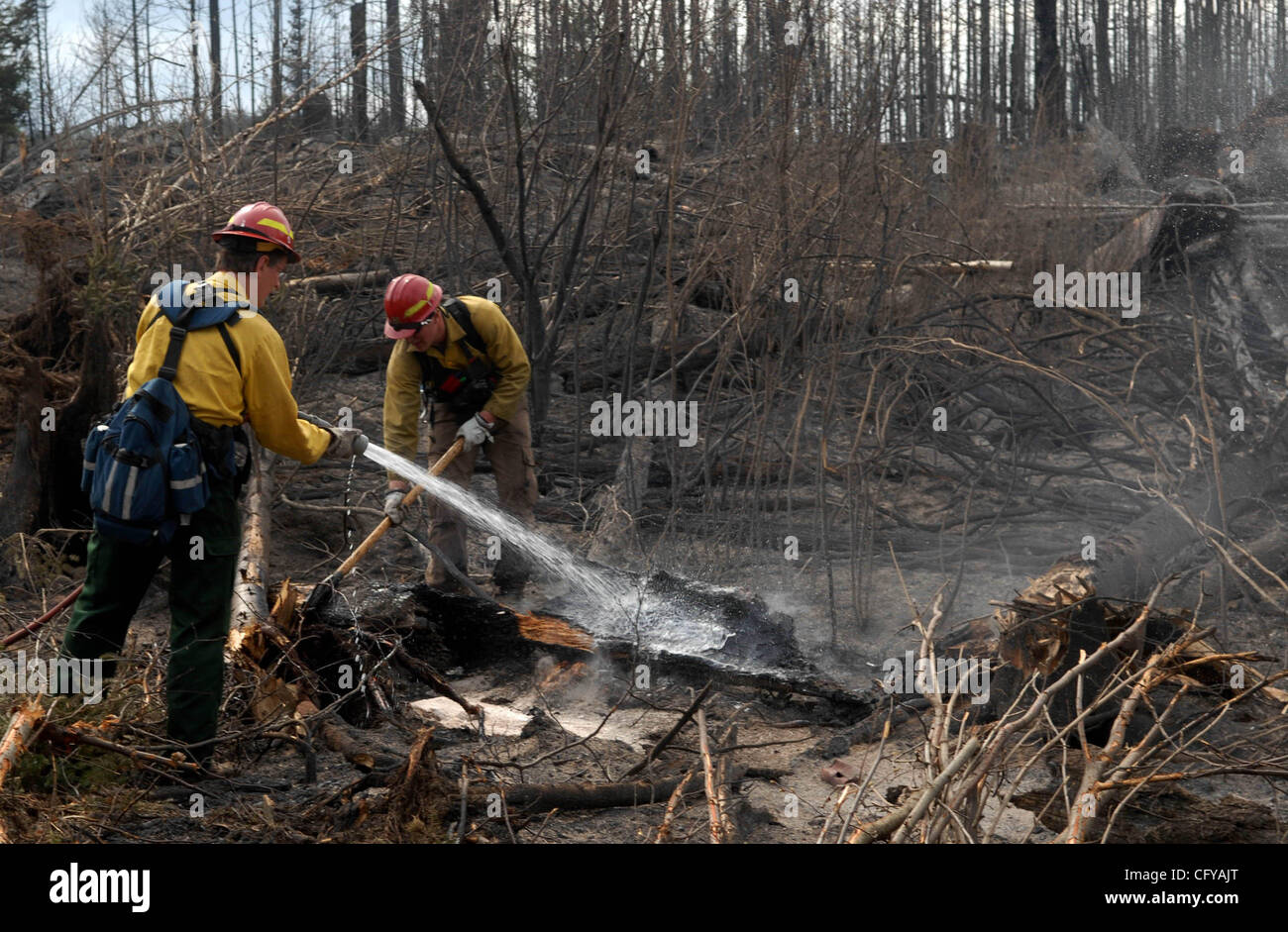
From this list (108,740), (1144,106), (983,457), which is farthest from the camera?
(1144,106)

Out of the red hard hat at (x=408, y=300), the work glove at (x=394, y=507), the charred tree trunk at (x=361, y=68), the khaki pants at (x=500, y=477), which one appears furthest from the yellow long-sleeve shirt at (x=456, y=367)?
the charred tree trunk at (x=361, y=68)

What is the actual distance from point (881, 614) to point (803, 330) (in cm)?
167

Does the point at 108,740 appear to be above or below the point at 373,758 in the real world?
above

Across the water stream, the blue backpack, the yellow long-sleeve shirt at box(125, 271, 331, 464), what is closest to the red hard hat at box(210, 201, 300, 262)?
the yellow long-sleeve shirt at box(125, 271, 331, 464)

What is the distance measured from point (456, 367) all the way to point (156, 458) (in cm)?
277

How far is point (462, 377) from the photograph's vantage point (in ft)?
20.3

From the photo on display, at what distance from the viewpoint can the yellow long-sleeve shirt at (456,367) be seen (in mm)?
5996

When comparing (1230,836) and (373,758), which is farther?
(373,758)

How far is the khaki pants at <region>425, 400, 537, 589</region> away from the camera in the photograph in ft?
21.0

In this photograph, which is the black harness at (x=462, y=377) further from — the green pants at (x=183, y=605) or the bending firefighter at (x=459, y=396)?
the green pants at (x=183, y=605)
